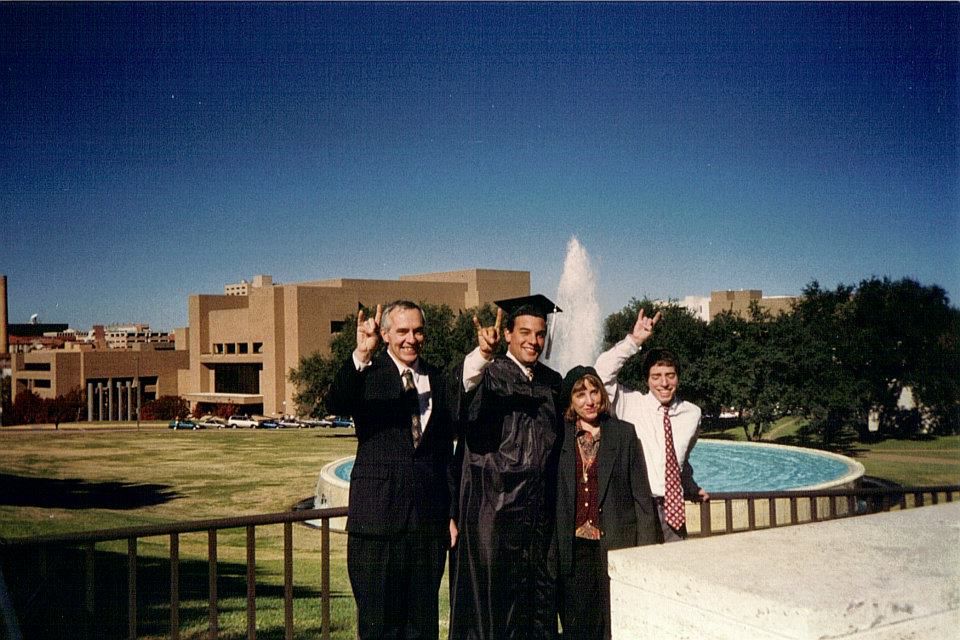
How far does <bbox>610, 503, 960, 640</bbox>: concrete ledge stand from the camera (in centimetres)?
134

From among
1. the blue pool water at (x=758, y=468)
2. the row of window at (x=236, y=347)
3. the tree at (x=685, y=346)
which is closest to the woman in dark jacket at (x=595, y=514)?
the blue pool water at (x=758, y=468)

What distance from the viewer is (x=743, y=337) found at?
33.3m

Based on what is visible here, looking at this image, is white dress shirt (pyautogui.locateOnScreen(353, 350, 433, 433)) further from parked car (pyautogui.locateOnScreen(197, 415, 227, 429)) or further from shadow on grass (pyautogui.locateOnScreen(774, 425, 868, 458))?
parked car (pyautogui.locateOnScreen(197, 415, 227, 429))

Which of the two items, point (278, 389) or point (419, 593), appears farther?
point (278, 389)

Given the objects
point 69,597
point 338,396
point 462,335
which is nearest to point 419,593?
point 338,396

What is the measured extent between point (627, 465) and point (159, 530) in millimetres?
1975

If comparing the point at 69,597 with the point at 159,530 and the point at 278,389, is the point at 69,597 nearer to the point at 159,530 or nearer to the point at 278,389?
the point at 159,530

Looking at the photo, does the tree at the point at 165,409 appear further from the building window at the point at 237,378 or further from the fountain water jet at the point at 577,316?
the fountain water jet at the point at 577,316

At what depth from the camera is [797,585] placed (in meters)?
1.40

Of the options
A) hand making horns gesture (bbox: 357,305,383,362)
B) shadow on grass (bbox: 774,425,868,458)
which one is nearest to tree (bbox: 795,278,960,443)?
shadow on grass (bbox: 774,425,868,458)

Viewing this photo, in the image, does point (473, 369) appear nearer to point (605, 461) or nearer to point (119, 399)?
point (605, 461)

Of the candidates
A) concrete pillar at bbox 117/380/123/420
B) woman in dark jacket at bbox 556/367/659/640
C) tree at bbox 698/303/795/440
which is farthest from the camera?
concrete pillar at bbox 117/380/123/420

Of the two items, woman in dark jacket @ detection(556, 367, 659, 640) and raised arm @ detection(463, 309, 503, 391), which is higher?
raised arm @ detection(463, 309, 503, 391)

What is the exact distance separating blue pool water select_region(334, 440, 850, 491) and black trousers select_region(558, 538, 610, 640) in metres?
13.8
